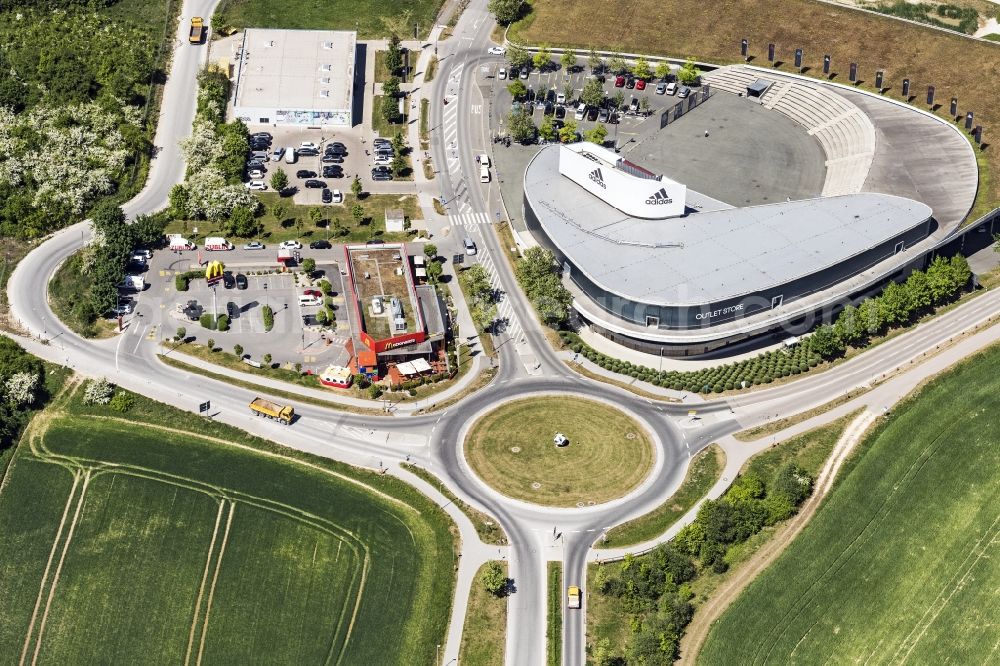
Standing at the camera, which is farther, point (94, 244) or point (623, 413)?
point (94, 244)

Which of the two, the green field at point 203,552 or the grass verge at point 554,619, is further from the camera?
the green field at point 203,552

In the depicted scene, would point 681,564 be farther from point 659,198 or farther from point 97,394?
point 97,394

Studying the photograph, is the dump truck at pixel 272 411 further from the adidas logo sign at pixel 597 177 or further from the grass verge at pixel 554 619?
the adidas logo sign at pixel 597 177

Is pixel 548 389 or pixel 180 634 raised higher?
pixel 548 389

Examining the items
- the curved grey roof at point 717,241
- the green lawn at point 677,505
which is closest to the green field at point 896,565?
the green lawn at point 677,505

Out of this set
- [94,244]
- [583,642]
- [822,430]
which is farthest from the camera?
[94,244]

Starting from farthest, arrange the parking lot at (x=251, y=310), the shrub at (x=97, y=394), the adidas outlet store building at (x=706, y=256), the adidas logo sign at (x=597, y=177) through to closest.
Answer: the adidas logo sign at (x=597, y=177) → the parking lot at (x=251, y=310) → the adidas outlet store building at (x=706, y=256) → the shrub at (x=97, y=394)

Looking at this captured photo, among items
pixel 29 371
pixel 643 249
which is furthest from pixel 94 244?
pixel 643 249

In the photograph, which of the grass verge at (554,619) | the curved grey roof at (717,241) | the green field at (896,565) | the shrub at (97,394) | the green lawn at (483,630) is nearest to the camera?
the green field at (896,565)

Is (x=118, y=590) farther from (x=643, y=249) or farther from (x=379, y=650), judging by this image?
(x=643, y=249)
